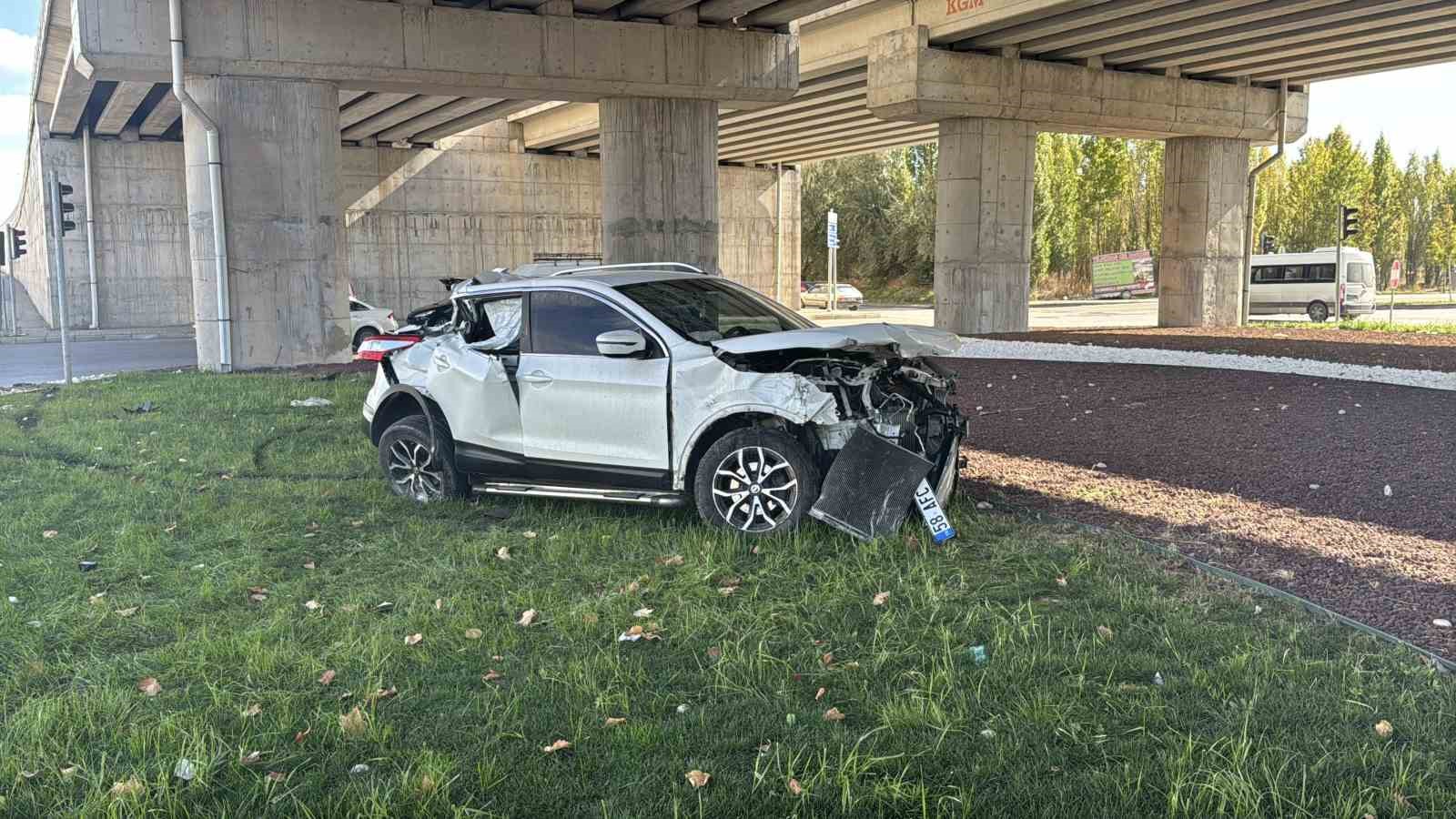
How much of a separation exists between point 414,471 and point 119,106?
28.0 meters

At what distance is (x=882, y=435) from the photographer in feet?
21.4

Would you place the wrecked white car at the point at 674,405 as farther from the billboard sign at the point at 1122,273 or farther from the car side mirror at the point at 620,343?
the billboard sign at the point at 1122,273

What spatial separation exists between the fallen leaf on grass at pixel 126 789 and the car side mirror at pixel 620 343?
3718mm

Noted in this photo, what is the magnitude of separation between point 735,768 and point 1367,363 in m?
13.6

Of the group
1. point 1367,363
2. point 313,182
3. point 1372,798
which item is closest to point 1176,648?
point 1372,798

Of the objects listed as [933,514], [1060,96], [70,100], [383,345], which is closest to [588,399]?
[933,514]

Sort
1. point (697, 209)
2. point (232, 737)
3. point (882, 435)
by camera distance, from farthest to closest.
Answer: point (697, 209) < point (882, 435) < point (232, 737)

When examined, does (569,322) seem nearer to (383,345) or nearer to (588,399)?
(588,399)

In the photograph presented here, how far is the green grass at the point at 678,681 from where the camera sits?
352cm

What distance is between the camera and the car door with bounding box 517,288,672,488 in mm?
6918

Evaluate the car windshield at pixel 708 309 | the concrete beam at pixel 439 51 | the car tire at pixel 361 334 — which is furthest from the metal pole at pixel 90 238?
the car windshield at pixel 708 309

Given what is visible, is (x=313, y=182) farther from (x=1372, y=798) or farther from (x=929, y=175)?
(x=929, y=175)

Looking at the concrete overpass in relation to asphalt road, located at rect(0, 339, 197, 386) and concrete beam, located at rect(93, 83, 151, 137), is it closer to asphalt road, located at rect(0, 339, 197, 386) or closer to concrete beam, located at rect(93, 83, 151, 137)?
concrete beam, located at rect(93, 83, 151, 137)

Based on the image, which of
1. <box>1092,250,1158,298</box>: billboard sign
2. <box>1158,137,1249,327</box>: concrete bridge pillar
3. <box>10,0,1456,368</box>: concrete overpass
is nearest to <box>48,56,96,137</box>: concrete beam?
<box>10,0,1456,368</box>: concrete overpass
